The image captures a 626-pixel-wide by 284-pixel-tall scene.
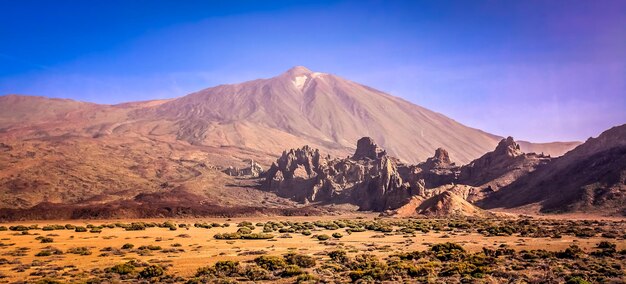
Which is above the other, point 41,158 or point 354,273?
point 41,158

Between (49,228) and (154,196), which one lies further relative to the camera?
(154,196)

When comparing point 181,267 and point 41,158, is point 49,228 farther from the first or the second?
point 41,158

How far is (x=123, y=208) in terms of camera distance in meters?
82.6

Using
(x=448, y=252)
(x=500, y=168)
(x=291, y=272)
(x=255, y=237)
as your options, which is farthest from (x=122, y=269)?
(x=500, y=168)

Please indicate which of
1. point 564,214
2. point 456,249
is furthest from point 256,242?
point 564,214

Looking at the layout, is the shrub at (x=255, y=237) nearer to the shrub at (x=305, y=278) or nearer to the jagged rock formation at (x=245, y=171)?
the shrub at (x=305, y=278)

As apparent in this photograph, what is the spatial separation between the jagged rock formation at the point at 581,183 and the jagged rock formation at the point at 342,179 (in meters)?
24.2

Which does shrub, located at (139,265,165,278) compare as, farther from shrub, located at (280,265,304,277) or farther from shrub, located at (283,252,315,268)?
shrub, located at (283,252,315,268)

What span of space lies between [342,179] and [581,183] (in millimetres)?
64067

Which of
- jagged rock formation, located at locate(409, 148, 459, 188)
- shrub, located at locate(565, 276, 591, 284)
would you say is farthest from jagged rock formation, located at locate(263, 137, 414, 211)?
shrub, located at locate(565, 276, 591, 284)

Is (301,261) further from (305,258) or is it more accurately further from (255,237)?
(255,237)

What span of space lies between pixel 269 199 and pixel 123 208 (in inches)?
1901

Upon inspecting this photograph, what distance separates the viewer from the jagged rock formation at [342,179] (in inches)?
4156

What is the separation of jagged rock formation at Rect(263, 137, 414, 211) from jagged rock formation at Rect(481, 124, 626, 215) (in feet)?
79.5
